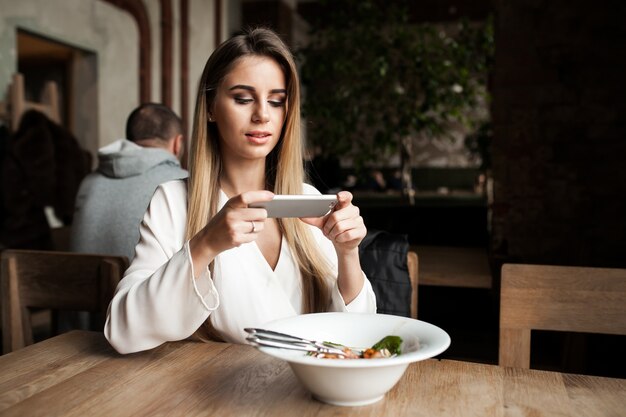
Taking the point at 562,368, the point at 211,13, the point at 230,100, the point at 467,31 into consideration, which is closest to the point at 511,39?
the point at 467,31

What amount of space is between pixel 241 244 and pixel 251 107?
41 centimetres

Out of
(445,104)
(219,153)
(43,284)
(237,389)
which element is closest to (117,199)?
(43,284)

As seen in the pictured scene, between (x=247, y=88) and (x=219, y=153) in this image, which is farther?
(x=219, y=153)

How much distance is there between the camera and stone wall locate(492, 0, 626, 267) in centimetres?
277

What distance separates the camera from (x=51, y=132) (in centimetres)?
393

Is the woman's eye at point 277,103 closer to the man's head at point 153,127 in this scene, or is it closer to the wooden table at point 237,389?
the wooden table at point 237,389

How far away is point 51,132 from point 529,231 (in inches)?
121

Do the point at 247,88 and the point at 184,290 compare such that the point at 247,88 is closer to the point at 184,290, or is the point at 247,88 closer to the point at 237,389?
the point at 184,290

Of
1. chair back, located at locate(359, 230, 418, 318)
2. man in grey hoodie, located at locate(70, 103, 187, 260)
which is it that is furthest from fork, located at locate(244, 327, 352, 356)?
man in grey hoodie, located at locate(70, 103, 187, 260)

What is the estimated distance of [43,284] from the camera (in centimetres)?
164

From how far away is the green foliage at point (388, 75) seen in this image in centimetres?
411

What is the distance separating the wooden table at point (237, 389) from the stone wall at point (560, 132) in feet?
5.85

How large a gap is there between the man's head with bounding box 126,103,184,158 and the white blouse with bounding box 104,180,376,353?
158cm

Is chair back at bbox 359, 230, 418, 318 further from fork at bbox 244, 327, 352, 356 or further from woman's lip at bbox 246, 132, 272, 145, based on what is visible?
fork at bbox 244, 327, 352, 356
